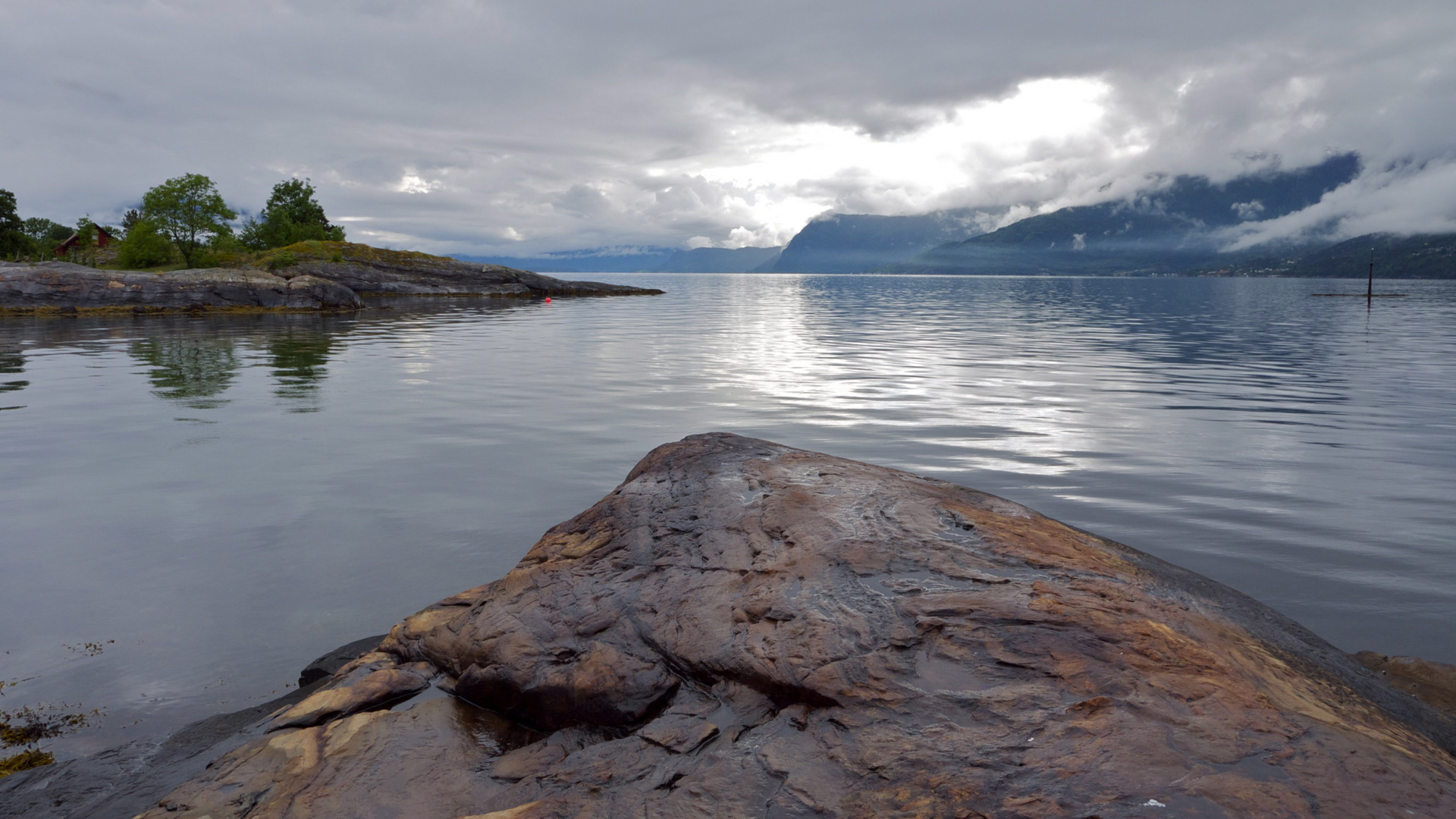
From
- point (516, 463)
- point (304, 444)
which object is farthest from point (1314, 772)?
point (304, 444)

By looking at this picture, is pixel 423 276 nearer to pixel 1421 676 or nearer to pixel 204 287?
pixel 204 287

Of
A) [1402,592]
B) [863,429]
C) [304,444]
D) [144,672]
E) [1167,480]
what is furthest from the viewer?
[863,429]

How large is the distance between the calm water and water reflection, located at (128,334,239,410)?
19cm

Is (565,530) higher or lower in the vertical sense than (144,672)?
higher

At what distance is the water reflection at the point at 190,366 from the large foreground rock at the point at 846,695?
1529 centimetres

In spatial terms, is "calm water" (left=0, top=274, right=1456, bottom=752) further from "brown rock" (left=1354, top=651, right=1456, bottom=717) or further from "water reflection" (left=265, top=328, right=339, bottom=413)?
"brown rock" (left=1354, top=651, right=1456, bottom=717)

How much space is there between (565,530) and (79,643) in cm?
403

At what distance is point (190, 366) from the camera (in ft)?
75.4

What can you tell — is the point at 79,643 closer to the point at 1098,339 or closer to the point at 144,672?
the point at 144,672

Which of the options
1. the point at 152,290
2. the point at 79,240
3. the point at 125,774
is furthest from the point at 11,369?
the point at 79,240

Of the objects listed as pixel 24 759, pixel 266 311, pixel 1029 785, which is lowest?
pixel 24 759

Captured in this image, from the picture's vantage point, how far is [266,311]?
51.1 m

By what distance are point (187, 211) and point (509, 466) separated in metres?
77.4

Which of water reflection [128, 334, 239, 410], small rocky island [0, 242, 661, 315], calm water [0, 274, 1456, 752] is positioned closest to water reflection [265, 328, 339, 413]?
calm water [0, 274, 1456, 752]
